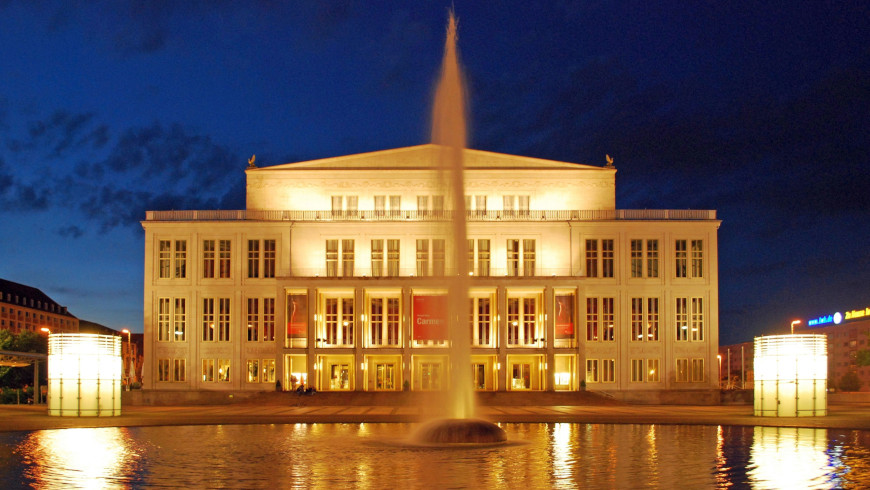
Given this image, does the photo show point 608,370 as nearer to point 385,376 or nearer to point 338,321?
point 385,376

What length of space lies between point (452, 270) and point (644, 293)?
121 ft

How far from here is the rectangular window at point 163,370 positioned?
6062cm

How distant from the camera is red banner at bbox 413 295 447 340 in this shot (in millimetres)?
58469

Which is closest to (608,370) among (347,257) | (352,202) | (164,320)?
(347,257)

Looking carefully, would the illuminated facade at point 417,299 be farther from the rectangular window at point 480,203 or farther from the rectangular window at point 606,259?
the rectangular window at point 480,203

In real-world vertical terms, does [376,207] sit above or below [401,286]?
above

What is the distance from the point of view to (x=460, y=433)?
22.3m

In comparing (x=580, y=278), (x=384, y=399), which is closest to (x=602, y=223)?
(x=580, y=278)

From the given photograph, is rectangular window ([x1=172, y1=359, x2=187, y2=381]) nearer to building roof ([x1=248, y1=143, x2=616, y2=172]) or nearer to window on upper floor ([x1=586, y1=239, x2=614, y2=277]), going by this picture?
building roof ([x1=248, y1=143, x2=616, y2=172])

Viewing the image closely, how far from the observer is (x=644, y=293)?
6059 cm

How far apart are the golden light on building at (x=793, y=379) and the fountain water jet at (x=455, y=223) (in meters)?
15.1

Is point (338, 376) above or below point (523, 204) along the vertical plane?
below

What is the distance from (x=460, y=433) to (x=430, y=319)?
119ft

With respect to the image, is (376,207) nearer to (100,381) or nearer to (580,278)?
(580,278)
